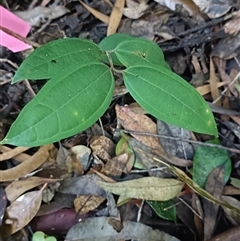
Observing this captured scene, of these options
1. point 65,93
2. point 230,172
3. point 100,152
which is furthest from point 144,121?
point 65,93

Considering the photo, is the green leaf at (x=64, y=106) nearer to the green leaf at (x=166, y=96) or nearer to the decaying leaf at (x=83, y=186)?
the green leaf at (x=166, y=96)

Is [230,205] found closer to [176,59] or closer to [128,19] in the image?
[176,59]

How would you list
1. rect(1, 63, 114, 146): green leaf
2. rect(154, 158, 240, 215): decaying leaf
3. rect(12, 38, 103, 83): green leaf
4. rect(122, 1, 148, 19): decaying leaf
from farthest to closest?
1. rect(122, 1, 148, 19): decaying leaf
2. rect(154, 158, 240, 215): decaying leaf
3. rect(12, 38, 103, 83): green leaf
4. rect(1, 63, 114, 146): green leaf

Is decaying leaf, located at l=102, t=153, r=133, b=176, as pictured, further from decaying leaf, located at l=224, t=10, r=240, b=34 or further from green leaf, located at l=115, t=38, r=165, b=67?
decaying leaf, located at l=224, t=10, r=240, b=34

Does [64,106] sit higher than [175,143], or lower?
higher

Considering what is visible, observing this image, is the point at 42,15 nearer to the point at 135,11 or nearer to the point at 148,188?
the point at 135,11

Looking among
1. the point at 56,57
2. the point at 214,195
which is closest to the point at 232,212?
the point at 214,195

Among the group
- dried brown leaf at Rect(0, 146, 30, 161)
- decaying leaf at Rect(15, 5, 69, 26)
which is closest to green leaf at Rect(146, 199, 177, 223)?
dried brown leaf at Rect(0, 146, 30, 161)
